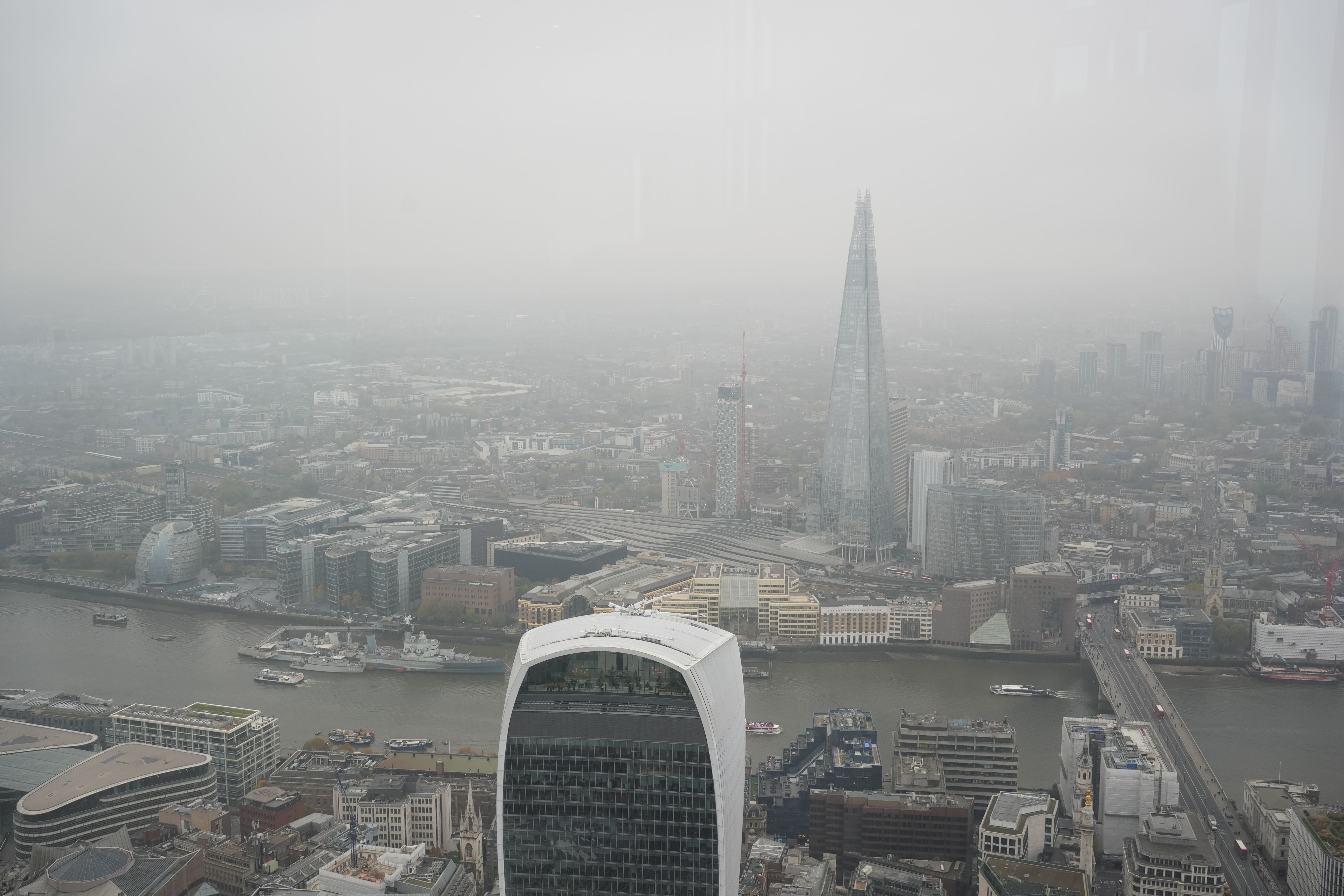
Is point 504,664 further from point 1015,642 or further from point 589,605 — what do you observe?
point 1015,642

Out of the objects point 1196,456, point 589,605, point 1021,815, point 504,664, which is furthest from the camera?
point 1196,456

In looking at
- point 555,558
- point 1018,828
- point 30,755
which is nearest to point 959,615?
point 555,558

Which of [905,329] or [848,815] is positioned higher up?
[905,329]

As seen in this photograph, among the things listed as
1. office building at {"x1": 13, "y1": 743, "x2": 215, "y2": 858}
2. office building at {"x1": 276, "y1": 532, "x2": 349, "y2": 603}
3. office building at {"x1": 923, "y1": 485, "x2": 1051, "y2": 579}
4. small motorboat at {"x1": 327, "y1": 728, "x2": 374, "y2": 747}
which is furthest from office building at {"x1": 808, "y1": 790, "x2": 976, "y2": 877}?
office building at {"x1": 276, "y1": 532, "x2": 349, "y2": 603}

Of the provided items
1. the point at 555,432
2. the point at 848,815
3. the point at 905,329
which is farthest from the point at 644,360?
the point at 848,815

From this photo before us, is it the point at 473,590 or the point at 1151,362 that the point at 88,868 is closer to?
the point at 473,590
